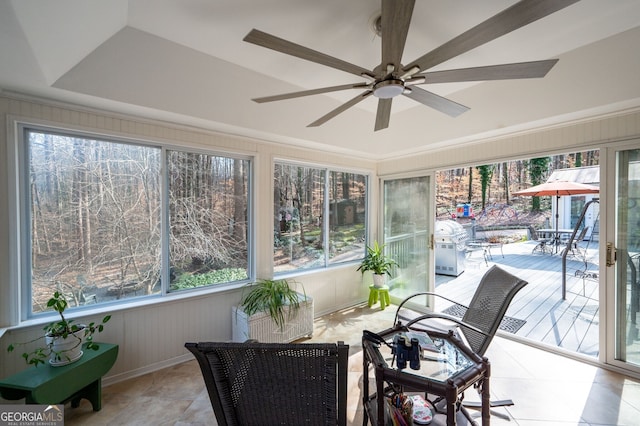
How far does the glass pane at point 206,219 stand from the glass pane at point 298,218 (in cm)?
46

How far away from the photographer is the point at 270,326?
2.89m

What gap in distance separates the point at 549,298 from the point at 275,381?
4.93m

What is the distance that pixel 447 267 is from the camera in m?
5.91

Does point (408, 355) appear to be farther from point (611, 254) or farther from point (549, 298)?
point (549, 298)

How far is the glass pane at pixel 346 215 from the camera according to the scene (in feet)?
14.0

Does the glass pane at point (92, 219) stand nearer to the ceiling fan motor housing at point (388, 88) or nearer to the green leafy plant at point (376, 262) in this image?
the ceiling fan motor housing at point (388, 88)

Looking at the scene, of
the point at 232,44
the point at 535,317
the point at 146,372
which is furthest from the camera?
the point at 535,317

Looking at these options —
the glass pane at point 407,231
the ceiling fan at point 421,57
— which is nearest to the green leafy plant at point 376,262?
the glass pane at point 407,231

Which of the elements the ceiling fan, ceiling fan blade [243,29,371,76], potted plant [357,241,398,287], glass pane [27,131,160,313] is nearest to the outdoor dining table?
potted plant [357,241,398,287]

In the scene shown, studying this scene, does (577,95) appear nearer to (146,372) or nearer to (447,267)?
(447,267)

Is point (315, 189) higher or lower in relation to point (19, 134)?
lower

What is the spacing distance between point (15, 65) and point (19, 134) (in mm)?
647

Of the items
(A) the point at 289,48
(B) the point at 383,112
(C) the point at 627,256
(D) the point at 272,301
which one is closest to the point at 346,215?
(D) the point at 272,301

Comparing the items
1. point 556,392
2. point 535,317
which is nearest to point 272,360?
point 556,392
